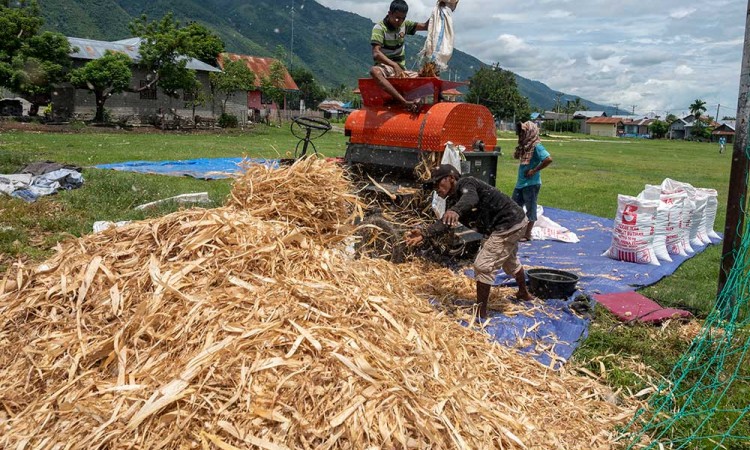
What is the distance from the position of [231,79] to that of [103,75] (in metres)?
13.0

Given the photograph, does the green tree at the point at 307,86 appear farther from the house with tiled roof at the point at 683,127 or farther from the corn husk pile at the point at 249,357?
the corn husk pile at the point at 249,357

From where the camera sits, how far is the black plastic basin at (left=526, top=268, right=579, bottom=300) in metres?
6.00

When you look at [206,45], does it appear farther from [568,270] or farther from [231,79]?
[568,270]

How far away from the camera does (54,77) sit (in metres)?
33.5

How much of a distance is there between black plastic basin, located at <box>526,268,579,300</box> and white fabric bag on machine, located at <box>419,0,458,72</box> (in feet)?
10.3

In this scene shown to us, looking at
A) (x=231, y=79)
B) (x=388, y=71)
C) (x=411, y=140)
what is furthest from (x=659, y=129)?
(x=411, y=140)

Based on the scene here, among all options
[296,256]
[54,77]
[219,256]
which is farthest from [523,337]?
[54,77]

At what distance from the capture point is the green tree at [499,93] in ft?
279

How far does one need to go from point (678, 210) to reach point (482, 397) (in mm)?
6207

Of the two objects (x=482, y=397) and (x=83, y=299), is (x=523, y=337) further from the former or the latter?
(x=83, y=299)

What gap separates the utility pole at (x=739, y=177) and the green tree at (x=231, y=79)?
44.9 meters

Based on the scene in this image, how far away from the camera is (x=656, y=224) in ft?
25.7

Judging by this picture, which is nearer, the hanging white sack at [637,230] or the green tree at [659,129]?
the hanging white sack at [637,230]

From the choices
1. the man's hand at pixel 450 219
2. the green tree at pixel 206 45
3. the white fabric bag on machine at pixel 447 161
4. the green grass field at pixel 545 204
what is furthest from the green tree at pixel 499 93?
the man's hand at pixel 450 219
